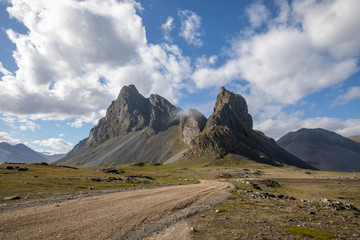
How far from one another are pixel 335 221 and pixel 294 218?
10.9 feet

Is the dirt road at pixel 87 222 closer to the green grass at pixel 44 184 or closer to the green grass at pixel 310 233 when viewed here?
the green grass at pixel 310 233

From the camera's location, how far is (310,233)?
14.1m

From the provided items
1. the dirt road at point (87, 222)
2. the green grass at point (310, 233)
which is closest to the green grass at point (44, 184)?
the dirt road at point (87, 222)

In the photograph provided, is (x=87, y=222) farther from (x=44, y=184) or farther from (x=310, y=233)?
(x=44, y=184)

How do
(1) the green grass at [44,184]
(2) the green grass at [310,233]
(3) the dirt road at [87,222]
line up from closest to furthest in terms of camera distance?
(3) the dirt road at [87,222]
(2) the green grass at [310,233]
(1) the green grass at [44,184]

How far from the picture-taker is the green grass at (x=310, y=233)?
13.7 meters

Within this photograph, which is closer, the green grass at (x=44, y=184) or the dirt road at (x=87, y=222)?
the dirt road at (x=87, y=222)

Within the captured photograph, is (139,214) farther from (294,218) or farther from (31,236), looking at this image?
(294,218)

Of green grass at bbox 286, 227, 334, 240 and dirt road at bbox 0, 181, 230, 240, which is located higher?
dirt road at bbox 0, 181, 230, 240

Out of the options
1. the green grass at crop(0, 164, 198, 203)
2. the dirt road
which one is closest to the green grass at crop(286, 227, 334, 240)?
the dirt road

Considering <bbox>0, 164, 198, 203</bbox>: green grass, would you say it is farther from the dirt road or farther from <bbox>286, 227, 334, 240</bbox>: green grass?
<bbox>286, 227, 334, 240</bbox>: green grass

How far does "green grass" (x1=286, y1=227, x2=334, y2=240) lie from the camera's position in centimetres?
1366

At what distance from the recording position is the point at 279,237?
1337 centimetres

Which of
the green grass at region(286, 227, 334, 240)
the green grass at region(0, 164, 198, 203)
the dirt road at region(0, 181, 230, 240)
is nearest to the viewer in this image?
the dirt road at region(0, 181, 230, 240)
